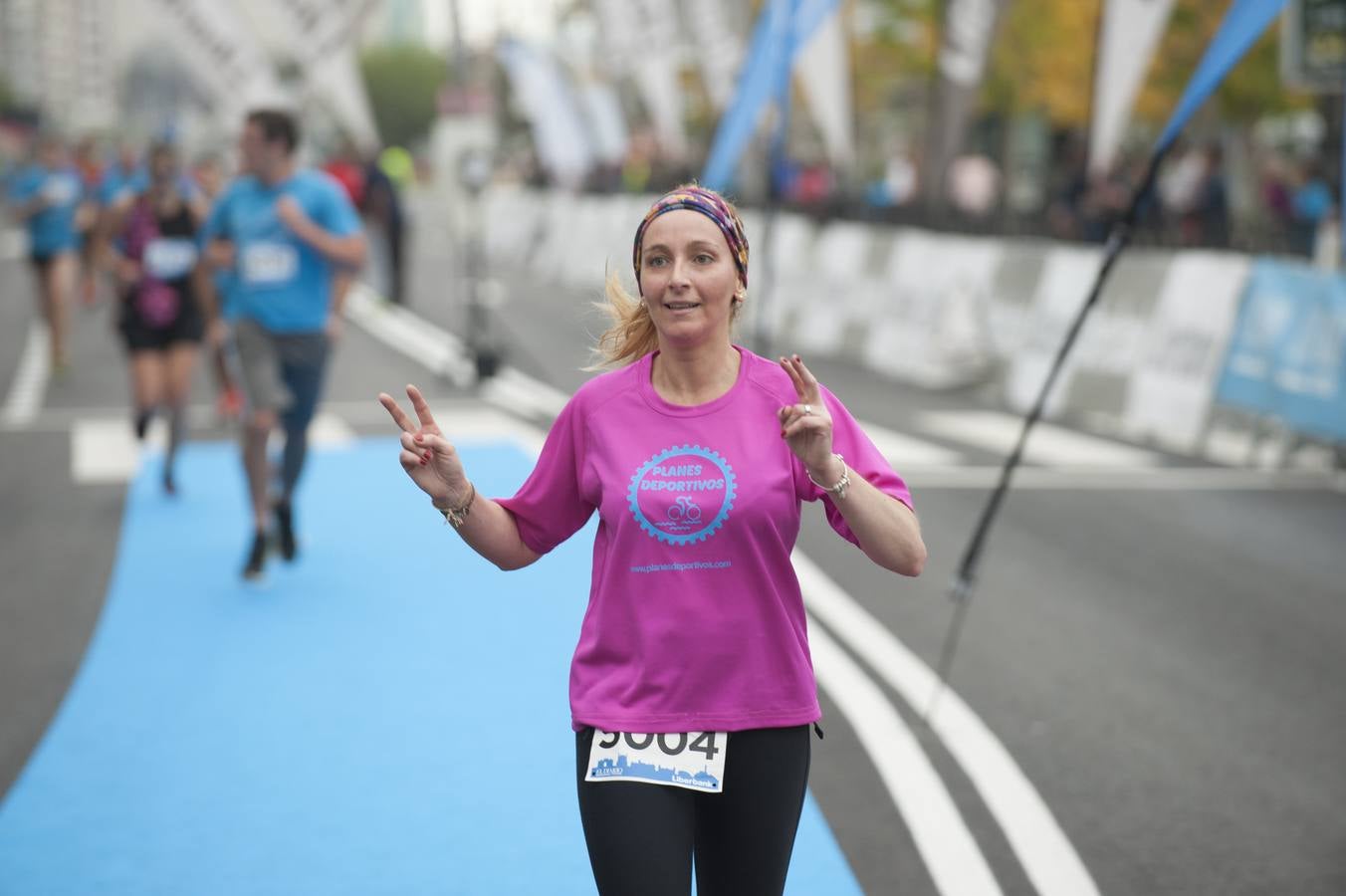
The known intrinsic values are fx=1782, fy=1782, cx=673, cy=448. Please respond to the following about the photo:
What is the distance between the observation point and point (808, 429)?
2.97m

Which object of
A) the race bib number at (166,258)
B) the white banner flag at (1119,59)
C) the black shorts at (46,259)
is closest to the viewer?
the race bib number at (166,258)

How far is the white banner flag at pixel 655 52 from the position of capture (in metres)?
29.5

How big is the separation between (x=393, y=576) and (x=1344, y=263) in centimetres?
939

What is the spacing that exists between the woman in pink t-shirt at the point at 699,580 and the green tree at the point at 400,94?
6559 inches

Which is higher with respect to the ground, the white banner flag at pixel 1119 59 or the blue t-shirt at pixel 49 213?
the white banner flag at pixel 1119 59

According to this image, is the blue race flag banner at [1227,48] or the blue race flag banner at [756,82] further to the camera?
the blue race flag banner at [756,82]

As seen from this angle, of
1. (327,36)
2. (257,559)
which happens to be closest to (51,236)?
(327,36)

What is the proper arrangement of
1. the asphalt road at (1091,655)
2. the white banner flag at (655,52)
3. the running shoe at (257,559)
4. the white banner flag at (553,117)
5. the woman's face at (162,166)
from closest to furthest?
the asphalt road at (1091,655) → the running shoe at (257,559) → the woman's face at (162,166) → the white banner flag at (655,52) → the white banner flag at (553,117)

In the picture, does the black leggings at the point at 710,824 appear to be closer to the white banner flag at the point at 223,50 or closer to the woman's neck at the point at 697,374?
the woman's neck at the point at 697,374

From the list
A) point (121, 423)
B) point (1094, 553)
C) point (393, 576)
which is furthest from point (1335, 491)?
point (121, 423)

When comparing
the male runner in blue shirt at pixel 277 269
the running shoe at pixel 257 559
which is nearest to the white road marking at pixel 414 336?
the running shoe at pixel 257 559

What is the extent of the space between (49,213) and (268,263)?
10978mm

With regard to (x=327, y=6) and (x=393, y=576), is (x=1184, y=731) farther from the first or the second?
(x=327, y=6)

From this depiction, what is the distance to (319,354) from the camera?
28.1 ft
